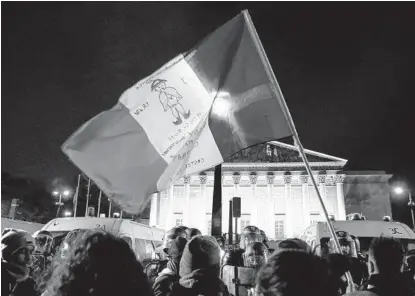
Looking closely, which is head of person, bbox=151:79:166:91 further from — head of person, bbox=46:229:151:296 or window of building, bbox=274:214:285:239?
window of building, bbox=274:214:285:239

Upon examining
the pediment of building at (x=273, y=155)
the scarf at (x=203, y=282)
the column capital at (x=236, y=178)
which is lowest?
the scarf at (x=203, y=282)

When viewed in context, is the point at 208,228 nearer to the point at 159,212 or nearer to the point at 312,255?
the point at 159,212

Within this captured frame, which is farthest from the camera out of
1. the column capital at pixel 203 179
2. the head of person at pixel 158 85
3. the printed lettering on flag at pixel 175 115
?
the column capital at pixel 203 179

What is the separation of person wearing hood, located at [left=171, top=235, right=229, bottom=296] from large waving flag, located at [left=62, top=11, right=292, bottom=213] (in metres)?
1.16

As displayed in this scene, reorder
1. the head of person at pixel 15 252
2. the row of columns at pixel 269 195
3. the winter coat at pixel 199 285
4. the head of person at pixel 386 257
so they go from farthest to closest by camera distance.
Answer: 1. the row of columns at pixel 269 195
2. the head of person at pixel 15 252
3. the winter coat at pixel 199 285
4. the head of person at pixel 386 257

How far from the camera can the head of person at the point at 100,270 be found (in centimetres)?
202

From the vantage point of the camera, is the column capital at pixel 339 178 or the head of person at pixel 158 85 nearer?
the head of person at pixel 158 85

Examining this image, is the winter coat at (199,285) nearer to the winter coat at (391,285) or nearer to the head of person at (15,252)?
the winter coat at (391,285)

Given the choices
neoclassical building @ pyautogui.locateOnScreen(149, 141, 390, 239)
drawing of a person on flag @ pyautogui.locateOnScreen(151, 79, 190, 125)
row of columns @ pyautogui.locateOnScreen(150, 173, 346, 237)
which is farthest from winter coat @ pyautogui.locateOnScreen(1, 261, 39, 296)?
row of columns @ pyautogui.locateOnScreen(150, 173, 346, 237)

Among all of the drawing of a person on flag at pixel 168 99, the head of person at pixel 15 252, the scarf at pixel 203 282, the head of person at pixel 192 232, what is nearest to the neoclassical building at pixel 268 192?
the head of person at pixel 192 232

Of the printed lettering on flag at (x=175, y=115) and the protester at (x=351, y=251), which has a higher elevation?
the printed lettering on flag at (x=175, y=115)

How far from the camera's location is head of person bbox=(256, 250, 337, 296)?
205cm

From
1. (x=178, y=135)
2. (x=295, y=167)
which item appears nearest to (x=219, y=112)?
(x=178, y=135)

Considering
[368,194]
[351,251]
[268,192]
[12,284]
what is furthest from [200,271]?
[368,194]
